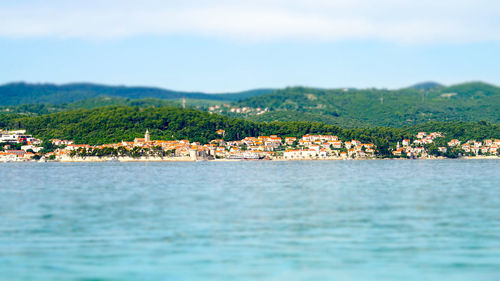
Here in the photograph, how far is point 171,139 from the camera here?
160125mm

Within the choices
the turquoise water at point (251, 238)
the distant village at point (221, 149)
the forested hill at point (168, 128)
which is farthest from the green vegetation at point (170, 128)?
the turquoise water at point (251, 238)

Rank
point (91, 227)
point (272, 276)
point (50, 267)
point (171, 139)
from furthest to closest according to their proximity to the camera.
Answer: point (171, 139)
point (91, 227)
point (50, 267)
point (272, 276)

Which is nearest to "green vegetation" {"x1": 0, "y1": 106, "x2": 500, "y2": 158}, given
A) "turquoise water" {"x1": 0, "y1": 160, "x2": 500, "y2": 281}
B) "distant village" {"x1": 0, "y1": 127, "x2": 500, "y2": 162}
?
"distant village" {"x1": 0, "y1": 127, "x2": 500, "y2": 162}

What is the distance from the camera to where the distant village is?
466 feet

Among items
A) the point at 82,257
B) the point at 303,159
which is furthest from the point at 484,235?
the point at 303,159

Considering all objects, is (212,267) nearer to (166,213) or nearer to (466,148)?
(166,213)

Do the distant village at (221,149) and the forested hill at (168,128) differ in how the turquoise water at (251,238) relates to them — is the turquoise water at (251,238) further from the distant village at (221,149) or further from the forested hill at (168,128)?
the forested hill at (168,128)

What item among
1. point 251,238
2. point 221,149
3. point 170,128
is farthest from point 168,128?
point 251,238

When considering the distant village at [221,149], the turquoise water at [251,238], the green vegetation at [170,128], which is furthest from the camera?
the green vegetation at [170,128]

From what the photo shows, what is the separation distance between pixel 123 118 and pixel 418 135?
8047 centimetres

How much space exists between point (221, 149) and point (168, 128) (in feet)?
70.5

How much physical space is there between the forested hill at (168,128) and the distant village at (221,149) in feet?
11.6

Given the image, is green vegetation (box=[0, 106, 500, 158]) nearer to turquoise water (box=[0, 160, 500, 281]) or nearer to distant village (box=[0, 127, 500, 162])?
distant village (box=[0, 127, 500, 162])

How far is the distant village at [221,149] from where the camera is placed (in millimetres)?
142125
